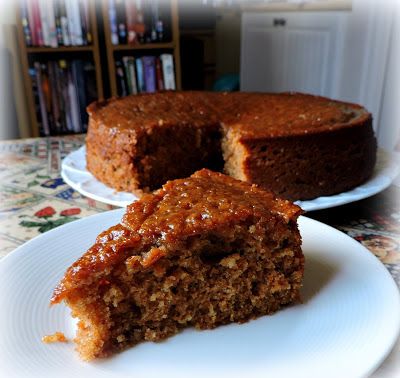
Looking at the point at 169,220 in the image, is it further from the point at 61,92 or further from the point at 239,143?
the point at 61,92

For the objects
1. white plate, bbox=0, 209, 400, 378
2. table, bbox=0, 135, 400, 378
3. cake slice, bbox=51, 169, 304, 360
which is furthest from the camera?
table, bbox=0, 135, 400, 378

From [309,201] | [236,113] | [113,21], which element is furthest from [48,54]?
[309,201]

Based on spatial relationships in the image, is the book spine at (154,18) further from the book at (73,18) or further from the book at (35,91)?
the book at (35,91)

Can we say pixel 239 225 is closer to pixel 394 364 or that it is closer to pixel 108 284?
pixel 108 284

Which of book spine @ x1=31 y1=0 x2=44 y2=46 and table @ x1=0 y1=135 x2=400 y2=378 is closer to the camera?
table @ x1=0 y1=135 x2=400 y2=378

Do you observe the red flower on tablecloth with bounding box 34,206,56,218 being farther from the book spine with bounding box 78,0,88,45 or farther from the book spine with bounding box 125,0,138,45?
the book spine with bounding box 125,0,138,45

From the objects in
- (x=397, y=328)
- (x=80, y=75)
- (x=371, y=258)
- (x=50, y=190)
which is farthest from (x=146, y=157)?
(x=80, y=75)

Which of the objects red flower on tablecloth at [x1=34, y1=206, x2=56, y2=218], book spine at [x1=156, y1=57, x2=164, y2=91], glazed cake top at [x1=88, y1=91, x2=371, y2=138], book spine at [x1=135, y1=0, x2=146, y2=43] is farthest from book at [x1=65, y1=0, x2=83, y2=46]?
red flower on tablecloth at [x1=34, y1=206, x2=56, y2=218]
